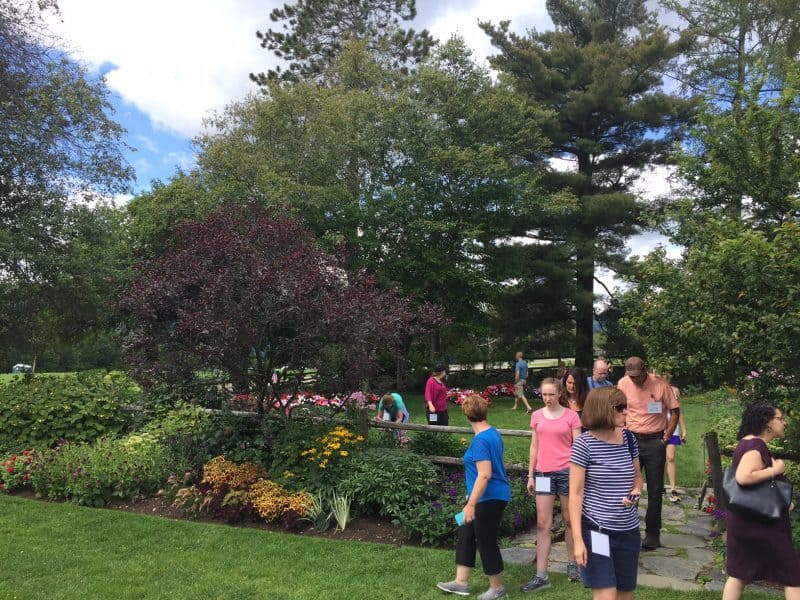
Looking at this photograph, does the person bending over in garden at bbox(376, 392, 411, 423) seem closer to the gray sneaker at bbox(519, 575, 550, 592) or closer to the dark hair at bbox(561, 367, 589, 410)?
the dark hair at bbox(561, 367, 589, 410)

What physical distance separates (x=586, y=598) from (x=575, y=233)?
63.6 ft

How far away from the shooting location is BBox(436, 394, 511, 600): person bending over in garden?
4121 mm

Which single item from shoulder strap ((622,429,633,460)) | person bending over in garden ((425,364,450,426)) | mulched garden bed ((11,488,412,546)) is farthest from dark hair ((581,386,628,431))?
person bending over in garden ((425,364,450,426))

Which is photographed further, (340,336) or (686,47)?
(686,47)

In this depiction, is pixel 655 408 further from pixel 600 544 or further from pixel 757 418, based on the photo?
pixel 600 544

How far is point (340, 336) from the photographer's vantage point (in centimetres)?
696

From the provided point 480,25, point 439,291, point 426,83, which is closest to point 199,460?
point 439,291

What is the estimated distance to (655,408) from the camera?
546 cm

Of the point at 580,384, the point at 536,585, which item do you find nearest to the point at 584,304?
the point at 580,384

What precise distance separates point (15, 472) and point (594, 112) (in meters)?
21.9

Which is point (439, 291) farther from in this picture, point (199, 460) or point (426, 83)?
point (199, 460)

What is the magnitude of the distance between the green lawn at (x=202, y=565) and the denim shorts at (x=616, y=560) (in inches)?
49.5

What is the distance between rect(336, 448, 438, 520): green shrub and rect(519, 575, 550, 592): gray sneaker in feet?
5.40

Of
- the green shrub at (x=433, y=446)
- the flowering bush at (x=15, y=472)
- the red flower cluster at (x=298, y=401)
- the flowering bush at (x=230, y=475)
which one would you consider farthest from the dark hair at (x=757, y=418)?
the flowering bush at (x=15, y=472)
